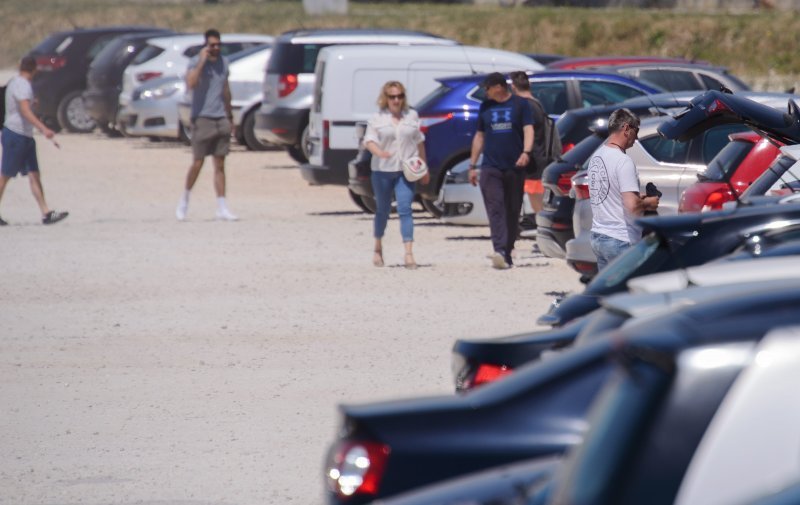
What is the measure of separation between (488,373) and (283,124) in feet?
53.1

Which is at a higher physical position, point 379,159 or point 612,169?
point 612,169

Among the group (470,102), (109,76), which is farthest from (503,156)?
(109,76)

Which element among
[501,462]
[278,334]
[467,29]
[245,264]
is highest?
[501,462]

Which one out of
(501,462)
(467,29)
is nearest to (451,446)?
(501,462)

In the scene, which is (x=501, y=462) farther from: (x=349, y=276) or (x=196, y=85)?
(x=196, y=85)

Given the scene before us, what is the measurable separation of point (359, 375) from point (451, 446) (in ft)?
14.7

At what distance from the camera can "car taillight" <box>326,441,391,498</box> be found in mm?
4078

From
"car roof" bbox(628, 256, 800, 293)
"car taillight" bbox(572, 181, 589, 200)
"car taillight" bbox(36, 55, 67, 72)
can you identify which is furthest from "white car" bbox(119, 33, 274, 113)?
"car roof" bbox(628, 256, 800, 293)

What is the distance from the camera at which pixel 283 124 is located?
21.3m

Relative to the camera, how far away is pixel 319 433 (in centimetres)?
736

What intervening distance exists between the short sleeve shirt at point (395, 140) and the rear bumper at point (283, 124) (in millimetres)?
8317

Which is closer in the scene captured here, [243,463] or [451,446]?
[451,446]

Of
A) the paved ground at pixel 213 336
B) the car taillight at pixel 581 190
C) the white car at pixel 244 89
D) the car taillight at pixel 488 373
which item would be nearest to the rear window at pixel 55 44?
the white car at pixel 244 89

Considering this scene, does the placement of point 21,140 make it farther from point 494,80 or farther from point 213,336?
point 213,336
